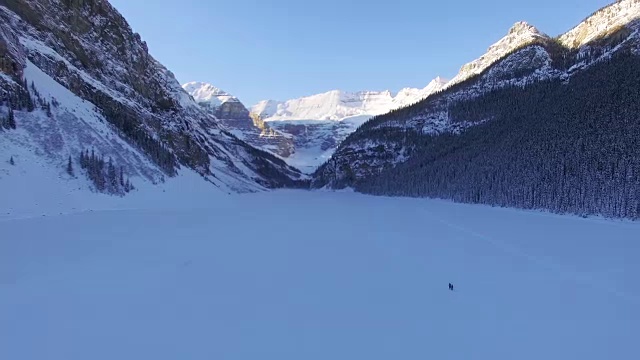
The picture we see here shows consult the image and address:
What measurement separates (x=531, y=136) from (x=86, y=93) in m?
93.3

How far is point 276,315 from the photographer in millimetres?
10023

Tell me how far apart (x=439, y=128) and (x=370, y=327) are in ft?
506

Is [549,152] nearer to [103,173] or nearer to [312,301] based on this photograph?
[312,301]

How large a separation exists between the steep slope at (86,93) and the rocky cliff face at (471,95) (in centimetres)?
8181

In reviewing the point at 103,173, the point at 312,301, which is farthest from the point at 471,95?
the point at 312,301

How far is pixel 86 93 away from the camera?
75.3m

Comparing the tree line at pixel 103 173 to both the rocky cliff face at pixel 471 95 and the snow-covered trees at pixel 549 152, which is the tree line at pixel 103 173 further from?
the rocky cliff face at pixel 471 95

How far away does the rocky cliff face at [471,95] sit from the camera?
135125 mm

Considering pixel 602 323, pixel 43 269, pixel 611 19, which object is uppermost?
pixel 611 19

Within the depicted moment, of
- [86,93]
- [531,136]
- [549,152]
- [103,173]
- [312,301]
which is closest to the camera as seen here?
[312,301]

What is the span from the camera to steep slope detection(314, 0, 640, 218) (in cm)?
5350

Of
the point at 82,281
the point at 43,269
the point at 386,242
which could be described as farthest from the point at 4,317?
the point at 386,242

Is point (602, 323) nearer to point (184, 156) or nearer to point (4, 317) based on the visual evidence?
point (4, 317)

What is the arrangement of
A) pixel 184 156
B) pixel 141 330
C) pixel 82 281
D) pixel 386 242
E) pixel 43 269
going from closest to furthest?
pixel 141 330
pixel 82 281
pixel 43 269
pixel 386 242
pixel 184 156
